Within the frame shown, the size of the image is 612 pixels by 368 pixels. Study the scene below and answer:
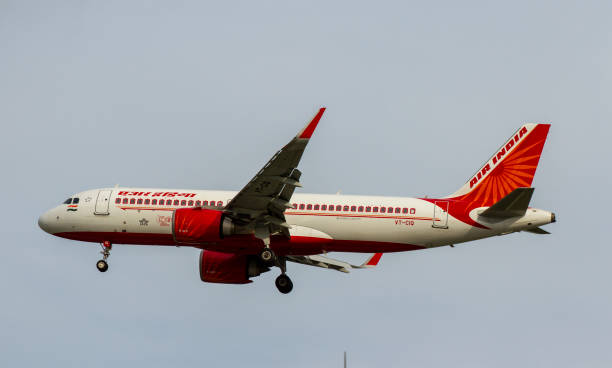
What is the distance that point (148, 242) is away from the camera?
7119cm

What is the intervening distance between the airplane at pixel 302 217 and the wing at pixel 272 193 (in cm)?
5

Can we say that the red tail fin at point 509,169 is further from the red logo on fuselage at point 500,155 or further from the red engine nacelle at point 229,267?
the red engine nacelle at point 229,267

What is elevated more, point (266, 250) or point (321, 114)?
point (321, 114)

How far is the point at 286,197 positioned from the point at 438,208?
8.79 metres

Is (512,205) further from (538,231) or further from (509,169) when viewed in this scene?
(509,169)

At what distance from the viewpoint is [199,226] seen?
2635 inches

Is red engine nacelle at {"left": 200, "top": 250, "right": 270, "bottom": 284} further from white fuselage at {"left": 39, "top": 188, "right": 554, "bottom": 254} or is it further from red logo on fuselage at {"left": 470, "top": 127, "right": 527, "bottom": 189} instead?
red logo on fuselage at {"left": 470, "top": 127, "right": 527, "bottom": 189}

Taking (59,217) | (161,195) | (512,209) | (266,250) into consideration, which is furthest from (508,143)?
(59,217)

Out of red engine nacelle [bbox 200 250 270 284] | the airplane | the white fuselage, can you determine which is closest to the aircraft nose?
the airplane

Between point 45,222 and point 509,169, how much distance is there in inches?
1056

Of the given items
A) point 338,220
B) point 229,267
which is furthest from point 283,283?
point 338,220

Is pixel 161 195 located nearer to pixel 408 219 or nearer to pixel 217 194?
pixel 217 194

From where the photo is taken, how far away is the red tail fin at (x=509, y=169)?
231 feet

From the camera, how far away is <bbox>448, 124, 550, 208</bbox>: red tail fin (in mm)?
70312
